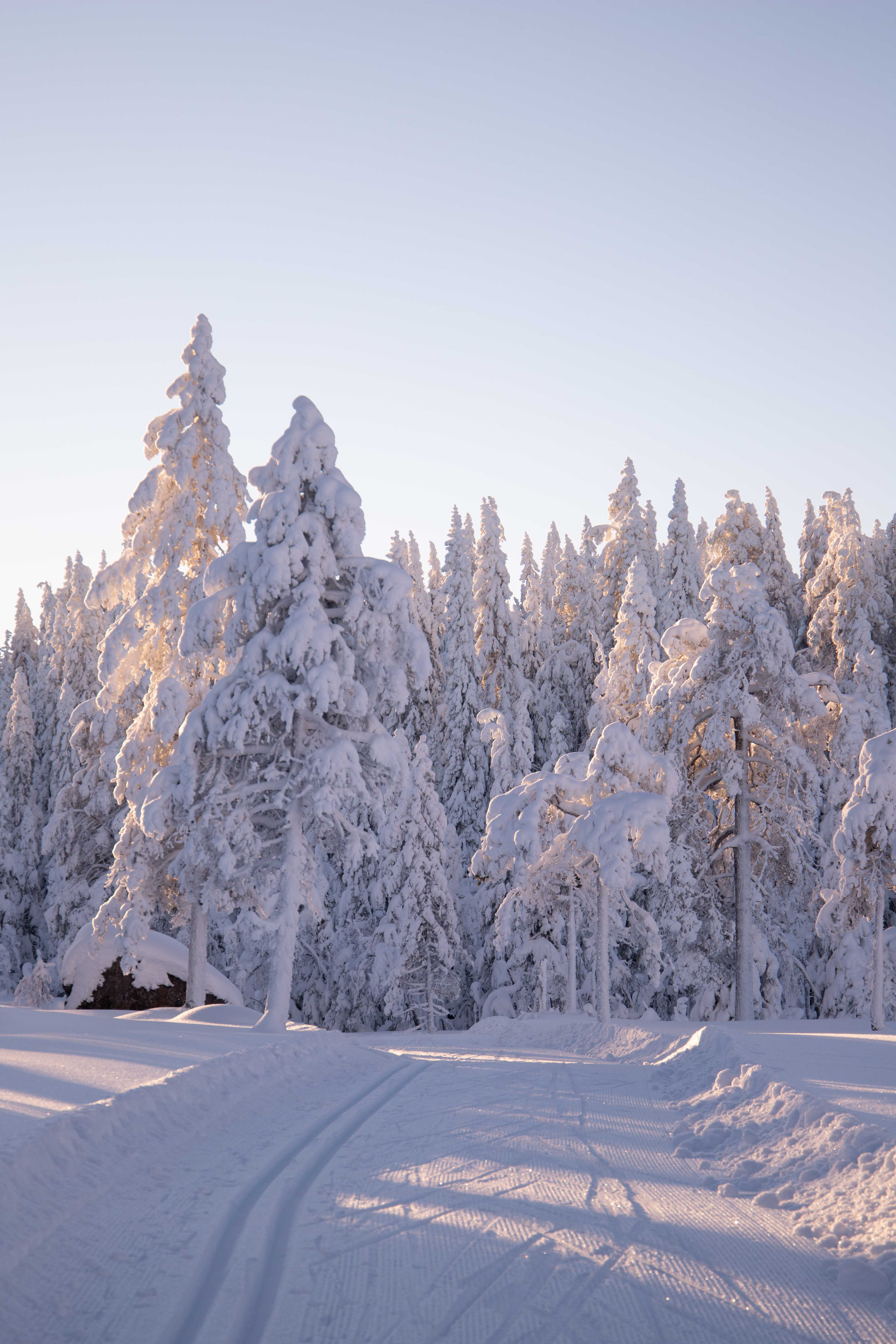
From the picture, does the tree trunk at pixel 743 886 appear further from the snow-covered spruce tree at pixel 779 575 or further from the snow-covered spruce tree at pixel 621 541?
the snow-covered spruce tree at pixel 621 541

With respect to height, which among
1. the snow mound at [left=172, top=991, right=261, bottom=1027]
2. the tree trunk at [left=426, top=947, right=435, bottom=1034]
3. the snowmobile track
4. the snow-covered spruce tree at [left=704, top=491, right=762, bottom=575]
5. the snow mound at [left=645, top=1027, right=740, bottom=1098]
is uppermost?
the snow-covered spruce tree at [left=704, top=491, right=762, bottom=575]

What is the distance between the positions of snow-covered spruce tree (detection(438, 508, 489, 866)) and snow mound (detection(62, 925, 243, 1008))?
14641 millimetres

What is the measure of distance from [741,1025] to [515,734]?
18021 mm

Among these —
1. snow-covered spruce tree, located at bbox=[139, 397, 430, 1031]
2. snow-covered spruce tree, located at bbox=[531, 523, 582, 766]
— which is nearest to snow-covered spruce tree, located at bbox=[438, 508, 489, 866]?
snow-covered spruce tree, located at bbox=[531, 523, 582, 766]

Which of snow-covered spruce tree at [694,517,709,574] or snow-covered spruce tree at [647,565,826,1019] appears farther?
snow-covered spruce tree at [694,517,709,574]

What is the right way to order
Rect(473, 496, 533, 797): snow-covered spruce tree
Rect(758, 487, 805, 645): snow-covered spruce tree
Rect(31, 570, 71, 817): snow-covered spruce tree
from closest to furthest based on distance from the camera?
Rect(758, 487, 805, 645): snow-covered spruce tree → Rect(473, 496, 533, 797): snow-covered spruce tree → Rect(31, 570, 71, 817): snow-covered spruce tree

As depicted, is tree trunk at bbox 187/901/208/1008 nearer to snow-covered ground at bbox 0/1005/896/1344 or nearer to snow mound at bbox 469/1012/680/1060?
snow mound at bbox 469/1012/680/1060

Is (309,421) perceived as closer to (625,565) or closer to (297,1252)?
(297,1252)

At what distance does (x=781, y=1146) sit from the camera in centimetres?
668

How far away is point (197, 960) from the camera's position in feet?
73.0

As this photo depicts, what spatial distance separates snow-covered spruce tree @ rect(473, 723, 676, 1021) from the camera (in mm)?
21156

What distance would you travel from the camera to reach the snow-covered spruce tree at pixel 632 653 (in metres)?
33.7

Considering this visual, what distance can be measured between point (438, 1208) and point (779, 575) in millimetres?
37719

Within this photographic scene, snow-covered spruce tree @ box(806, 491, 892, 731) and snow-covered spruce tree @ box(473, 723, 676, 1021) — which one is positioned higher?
snow-covered spruce tree @ box(806, 491, 892, 731)
